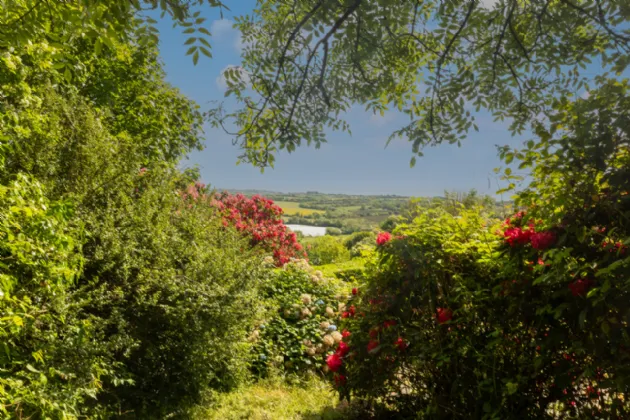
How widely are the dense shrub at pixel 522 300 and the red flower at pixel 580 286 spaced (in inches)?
0.5

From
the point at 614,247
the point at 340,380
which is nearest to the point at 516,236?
the point at 614,247

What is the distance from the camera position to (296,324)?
6840 mm

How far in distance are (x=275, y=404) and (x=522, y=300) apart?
3178mm

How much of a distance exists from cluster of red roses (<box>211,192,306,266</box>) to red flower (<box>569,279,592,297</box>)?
8.72 meters

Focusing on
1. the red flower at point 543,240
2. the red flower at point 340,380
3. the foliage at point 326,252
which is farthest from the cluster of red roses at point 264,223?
the red flower at point 543,240

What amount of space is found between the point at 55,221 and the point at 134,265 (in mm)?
1237

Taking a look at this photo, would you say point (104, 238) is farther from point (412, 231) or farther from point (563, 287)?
point (563, 287)

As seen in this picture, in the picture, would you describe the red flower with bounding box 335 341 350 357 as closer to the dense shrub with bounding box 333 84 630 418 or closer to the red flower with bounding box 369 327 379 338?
the dense shrub with bounding box 333 84 630 418

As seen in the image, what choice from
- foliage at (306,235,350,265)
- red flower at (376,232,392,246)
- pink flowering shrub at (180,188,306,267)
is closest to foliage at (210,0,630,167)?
red flower at (376,232,392,246)

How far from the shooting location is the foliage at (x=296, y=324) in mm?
5918

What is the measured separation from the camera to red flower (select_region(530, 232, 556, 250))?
8.49 feet

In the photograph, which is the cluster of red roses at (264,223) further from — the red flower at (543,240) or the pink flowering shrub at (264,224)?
the red flower at (543,240)

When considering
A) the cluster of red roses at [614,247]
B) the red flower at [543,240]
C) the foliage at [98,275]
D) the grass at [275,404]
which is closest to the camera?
the cluster of red roses at [614,247]

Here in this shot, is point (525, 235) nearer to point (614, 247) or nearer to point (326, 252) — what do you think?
point (614, 247)
